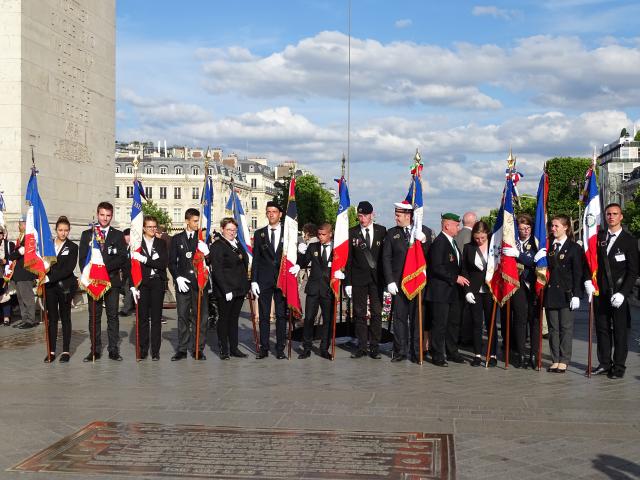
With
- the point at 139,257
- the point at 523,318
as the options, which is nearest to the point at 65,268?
the point at 139,257

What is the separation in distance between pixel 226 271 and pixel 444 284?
10.1ft

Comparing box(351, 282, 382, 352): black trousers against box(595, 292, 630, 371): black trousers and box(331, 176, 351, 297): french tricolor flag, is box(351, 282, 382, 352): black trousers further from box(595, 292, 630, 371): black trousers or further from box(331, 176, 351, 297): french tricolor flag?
box(595, 292, 630, 371): black trousers

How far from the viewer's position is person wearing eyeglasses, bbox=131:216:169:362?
12.3 metres

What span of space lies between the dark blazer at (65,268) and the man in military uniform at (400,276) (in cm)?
435

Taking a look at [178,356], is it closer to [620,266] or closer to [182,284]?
[182,284]

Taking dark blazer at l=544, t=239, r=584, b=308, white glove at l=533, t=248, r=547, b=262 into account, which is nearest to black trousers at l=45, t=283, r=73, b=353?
white glove at l=533, t=248, r=547, b=262

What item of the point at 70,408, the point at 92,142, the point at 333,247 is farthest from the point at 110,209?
the point at 92,142

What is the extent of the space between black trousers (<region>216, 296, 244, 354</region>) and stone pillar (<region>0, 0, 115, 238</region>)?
7505 millimetres

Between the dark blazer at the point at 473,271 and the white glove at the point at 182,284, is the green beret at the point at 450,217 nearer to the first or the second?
the dark blazer at the point at 473,271

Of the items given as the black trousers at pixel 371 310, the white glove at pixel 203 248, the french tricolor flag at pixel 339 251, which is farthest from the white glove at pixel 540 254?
→ the white glove at pixel 203 248

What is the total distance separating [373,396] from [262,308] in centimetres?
349

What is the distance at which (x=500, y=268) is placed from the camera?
11.5 m

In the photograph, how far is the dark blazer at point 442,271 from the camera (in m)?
11.9

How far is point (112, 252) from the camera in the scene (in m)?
12.4
